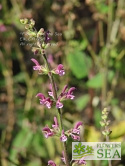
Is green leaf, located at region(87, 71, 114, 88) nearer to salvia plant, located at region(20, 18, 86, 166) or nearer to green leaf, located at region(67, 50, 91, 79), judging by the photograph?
green leaf, located at region(67, 50, 91, 79)

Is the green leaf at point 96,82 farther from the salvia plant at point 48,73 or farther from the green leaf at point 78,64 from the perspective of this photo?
the salvia plant at point 48,73

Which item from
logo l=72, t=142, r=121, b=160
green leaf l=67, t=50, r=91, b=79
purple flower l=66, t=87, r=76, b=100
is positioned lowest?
logo l=72, t=142, r=121, b=160

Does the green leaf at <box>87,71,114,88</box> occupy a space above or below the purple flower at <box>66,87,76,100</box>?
above

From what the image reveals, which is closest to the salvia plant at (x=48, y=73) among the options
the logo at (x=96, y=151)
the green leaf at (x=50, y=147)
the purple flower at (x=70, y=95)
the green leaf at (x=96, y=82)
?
the purple flower at (x=70, y=95)

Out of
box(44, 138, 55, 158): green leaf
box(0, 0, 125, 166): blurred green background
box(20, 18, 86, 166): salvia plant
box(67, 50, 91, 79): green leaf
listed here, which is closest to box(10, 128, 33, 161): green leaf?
box(0, 0, 125, 166): blurred green background

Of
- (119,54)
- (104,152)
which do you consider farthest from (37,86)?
(104,152)

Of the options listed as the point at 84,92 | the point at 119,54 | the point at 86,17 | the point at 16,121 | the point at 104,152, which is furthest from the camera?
the point at 86,17

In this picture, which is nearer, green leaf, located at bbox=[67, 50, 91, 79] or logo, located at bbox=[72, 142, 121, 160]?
logo, located at bbox=[72, 142, 121, 160]

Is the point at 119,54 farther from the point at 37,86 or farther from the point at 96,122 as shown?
the point at 37,86

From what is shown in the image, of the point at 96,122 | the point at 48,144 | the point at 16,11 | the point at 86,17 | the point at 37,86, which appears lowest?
the point at 48,144
